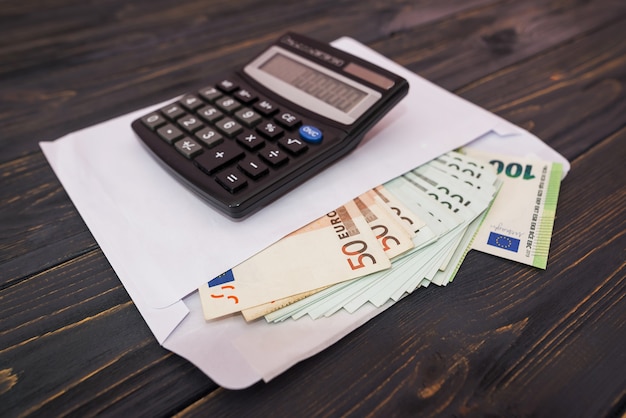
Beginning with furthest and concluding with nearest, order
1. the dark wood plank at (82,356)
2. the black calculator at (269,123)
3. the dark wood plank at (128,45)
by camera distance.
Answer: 1. the dark wood plank at (128,45)
2. the black calculator at (269,123)
3. the dark wood plank at (82,356)

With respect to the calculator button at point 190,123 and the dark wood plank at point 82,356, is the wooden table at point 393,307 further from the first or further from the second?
the calculator button at point 190,123

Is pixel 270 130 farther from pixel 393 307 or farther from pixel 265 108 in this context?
pixel 393 307

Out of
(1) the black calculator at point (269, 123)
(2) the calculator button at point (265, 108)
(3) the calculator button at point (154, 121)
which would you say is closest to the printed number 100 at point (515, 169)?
(1) the black calculator at point (269, 123)

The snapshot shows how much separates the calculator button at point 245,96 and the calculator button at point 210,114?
3 cm

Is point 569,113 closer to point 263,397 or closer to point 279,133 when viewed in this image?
point 279,133

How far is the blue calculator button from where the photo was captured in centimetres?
46

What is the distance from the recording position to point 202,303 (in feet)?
1.20

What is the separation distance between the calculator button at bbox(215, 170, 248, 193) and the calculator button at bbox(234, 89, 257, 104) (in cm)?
11

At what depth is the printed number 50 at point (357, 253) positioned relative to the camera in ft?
1.29

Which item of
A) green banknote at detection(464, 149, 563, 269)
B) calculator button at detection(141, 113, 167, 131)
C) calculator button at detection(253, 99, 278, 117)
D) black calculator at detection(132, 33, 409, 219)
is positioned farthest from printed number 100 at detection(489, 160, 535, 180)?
calculator button at detection(141, 113, 167, 131)

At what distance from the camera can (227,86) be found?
1.70 ft

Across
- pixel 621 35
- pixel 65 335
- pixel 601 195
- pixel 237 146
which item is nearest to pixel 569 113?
pixel 601 195

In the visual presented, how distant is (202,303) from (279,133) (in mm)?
174

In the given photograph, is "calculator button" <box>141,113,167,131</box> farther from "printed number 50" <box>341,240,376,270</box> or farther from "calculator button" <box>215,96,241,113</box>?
"printed number 50" <box>341,240,376,270</box>
